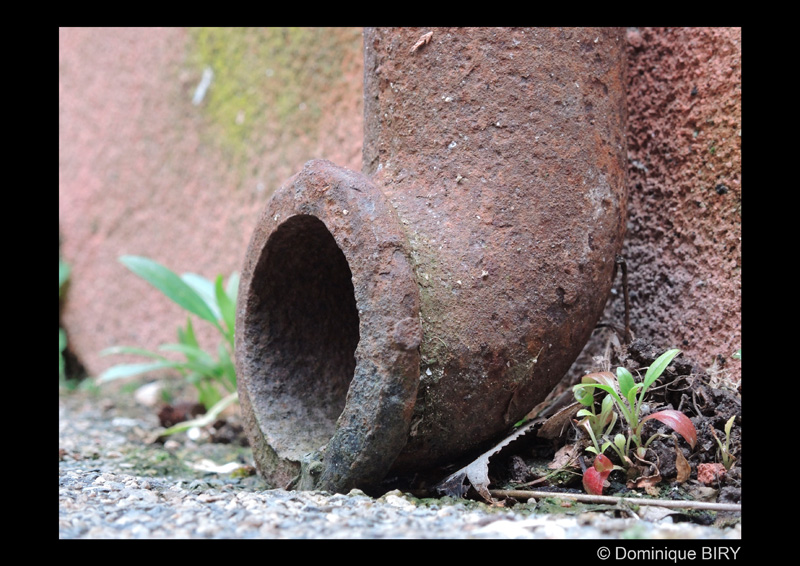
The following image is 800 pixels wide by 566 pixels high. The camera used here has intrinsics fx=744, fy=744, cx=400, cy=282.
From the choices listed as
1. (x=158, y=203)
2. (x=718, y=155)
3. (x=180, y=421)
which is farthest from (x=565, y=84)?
(x=158, y=203)

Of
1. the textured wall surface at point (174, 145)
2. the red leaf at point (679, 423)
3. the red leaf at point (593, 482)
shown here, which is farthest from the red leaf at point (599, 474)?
the textured wall surface at point (174, 145)

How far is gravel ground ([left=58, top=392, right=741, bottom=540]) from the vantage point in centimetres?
102

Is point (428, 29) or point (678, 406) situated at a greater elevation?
point (428, 29)

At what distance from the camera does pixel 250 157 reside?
3.06m

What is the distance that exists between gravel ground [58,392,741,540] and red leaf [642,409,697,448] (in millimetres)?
156

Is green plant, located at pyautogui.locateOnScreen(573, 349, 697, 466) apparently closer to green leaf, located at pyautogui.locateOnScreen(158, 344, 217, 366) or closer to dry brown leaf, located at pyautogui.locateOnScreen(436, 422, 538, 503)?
dry brown leaf, located at pyautogui.locateOnScreen(436, 422, 538, 503)

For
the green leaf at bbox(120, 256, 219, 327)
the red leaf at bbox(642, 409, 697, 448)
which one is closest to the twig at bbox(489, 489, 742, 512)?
the red leaf at bbox(642, 409, 697, 448)

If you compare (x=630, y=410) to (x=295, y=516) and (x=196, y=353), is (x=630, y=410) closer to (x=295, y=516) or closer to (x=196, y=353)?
(x=295, y=516)

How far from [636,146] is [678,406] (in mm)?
677

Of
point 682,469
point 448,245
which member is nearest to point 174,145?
point 448,245

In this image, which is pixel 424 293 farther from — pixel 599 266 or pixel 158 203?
pixel 158 203

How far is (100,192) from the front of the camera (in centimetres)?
403

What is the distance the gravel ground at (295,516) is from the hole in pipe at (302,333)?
0.19 m

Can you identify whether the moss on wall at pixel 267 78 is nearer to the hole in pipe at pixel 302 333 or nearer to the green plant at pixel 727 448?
the hole in pipe at pixel 302 333
